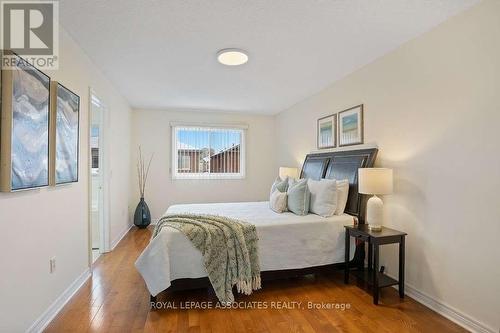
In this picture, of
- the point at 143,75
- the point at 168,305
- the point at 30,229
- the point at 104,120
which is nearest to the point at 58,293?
the point at 30,229

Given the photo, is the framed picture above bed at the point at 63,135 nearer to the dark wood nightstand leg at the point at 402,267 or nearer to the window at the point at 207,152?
the window at the point at 207,152

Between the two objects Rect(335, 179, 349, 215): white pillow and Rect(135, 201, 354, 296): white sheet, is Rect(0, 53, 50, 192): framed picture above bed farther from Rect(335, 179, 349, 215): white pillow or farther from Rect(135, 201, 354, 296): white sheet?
Rect(335, 179, 349, 215): white pillow

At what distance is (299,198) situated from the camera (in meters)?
2.99

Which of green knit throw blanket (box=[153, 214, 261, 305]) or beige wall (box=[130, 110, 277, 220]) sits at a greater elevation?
beige wall (box=[130, 110, 277, 220])

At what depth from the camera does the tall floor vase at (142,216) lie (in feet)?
15.9

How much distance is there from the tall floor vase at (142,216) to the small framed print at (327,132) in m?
3.35

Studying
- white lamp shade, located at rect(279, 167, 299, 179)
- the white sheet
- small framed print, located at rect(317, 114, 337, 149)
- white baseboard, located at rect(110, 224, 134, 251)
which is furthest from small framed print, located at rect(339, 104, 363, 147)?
white baseboard, located at rect(110, 224, 134, 251)

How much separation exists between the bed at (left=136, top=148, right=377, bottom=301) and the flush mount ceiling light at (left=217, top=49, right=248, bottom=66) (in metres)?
1.69

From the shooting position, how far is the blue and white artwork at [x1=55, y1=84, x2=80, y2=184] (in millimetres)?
2139

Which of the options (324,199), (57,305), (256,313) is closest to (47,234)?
(57,305)

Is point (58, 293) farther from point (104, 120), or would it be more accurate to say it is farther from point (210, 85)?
point (210, 85)

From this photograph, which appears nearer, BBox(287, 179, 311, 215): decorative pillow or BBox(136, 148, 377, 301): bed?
BBox(136, 148, 377, 301): bed

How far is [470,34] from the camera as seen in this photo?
1977 millimetres

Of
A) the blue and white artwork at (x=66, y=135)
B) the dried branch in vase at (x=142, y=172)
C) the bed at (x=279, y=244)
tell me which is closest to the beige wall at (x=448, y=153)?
the bed at (x=279, y=244)
